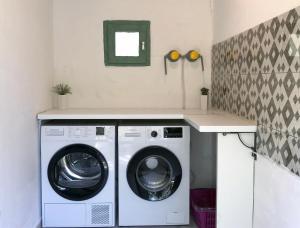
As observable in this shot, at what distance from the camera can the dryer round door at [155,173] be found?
9.53ft

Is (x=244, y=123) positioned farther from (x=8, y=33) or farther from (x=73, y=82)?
(x=73, y=82)

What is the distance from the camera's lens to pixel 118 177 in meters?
2.95

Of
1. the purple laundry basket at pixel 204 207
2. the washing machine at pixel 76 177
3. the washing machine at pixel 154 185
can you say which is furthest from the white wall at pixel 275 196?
the washing machine at pixel 76 177

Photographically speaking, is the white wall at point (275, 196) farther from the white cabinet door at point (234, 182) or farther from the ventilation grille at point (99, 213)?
the ventilation grille at point (99, 213)

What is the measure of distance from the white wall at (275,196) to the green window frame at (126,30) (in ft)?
5.91

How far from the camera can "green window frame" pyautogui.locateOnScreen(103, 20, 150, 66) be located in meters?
3.62

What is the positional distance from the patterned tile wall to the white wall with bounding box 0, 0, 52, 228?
5.36 ft

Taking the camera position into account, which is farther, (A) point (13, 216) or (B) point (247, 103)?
(B) point (247, 103)

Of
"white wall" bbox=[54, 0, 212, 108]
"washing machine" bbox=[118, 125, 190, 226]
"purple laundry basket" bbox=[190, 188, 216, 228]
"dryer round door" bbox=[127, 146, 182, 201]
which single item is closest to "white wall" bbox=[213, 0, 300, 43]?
"white wall" bbox=[54, 0, 212, 108]

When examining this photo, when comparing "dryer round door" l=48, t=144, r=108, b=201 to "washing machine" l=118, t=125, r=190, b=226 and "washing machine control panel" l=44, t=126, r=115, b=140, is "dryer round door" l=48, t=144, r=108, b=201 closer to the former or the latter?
"washing machine control panel" l=44, t=126, r=115, b=140

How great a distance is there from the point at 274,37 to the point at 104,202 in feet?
6.12

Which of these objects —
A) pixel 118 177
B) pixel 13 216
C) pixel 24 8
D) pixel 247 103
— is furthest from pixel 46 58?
pixel 247 103

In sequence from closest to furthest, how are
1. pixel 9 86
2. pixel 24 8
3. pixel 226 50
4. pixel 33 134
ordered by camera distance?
pixel 9 86, pixel 24 8, pixel 33 134, pixel 226 50

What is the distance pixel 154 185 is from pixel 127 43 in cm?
152
